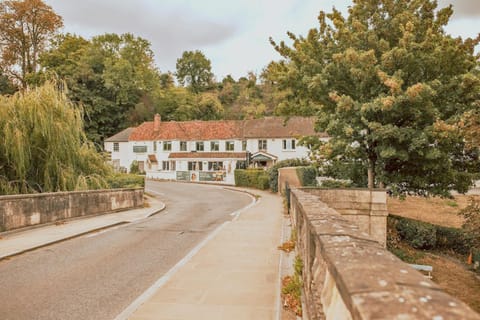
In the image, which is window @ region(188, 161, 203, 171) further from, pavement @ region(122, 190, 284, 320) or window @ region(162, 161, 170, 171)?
pavement @ region(122, 190, 284, 320)

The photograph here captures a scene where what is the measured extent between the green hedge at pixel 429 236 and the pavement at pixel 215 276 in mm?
7667

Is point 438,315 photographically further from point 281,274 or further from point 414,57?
point 414,57

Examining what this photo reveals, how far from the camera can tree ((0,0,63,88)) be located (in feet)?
174

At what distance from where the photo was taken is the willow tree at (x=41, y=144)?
14.4 m

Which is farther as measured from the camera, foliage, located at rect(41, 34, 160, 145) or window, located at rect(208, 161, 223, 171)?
foliage, located at rect(41, 34, 160, 145)

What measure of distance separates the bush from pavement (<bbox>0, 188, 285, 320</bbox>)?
7610 mm

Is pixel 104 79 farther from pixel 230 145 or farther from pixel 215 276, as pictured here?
pixel 215 276

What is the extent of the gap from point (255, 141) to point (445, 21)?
3466 cm

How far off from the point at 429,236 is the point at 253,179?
22.4 m

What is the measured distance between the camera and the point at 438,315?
5.75ft

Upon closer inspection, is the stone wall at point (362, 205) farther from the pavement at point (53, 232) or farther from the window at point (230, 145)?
the window at point (230, 145)

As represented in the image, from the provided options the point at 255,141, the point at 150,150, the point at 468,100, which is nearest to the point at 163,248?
the point at 468,100

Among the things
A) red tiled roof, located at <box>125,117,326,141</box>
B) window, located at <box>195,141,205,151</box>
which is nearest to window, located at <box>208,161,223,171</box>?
window, located at <box>195,141,205,151</box>

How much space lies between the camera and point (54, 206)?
47.5 feet
